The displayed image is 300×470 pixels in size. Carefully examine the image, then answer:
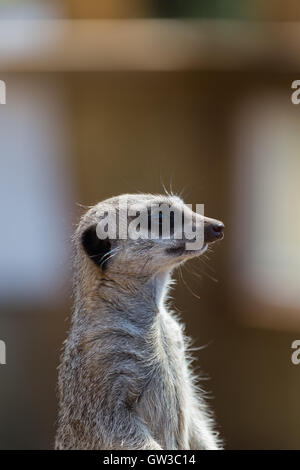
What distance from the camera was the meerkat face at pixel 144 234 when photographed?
12.5ft

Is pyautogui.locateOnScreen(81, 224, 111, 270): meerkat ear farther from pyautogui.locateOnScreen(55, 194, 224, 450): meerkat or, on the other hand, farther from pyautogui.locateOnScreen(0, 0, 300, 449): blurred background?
pyautogui.locateOnScreen(0, 0, 300, 449): blurred background

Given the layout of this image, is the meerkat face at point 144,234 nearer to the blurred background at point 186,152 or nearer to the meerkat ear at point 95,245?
the meerkat ear at point 95,245

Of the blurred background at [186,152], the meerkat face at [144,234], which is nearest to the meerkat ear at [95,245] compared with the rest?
the meerkat face at [144,234]

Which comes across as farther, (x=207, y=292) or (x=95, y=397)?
(x=207, y=292)

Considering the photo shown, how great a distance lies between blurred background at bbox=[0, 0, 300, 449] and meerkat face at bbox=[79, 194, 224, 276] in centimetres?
451

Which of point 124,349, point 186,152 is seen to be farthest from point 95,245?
point 186,152

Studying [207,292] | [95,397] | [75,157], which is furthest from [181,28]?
[95,397]

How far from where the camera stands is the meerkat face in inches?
150

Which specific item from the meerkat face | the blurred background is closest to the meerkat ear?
the meerkat face

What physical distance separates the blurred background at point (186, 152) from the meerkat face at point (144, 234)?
4.51 m

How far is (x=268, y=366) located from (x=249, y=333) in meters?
0.36

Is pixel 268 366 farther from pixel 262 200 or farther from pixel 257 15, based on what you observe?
pixel 257 15

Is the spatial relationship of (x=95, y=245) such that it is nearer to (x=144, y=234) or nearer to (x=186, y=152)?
(x=144, y=234)

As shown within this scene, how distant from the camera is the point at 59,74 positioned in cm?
894
